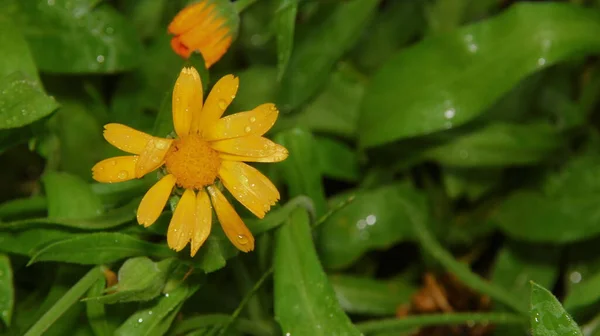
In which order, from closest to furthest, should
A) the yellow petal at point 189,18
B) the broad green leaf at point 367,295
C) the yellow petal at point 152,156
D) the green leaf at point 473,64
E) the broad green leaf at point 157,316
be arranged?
1. the yellow petal at point 152,156
2. the broad green leaf at point 157,316
3. the yellow petal at point 189,18
4. the green leaf at point 473,64
5. the broad green leaf at point 367,295

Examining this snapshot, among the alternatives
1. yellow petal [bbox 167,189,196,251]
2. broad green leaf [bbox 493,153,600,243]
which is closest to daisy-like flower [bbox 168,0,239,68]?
yellow petal [bbox 167,189,196,251]

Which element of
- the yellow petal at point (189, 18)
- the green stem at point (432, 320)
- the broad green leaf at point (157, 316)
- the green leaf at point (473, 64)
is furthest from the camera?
the green leaf at point (473, 64)

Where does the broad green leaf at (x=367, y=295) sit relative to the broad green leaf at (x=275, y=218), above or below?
below

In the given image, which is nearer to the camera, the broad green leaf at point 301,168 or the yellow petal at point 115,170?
the yellow petal at point 115,170

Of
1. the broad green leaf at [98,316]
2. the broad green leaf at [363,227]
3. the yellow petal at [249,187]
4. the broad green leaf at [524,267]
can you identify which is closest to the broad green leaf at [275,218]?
the yellow petal at [249,187]

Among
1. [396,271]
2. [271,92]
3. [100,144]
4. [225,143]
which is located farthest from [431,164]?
[225,143]

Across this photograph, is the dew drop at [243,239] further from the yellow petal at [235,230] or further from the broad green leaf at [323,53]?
the broad green leaf at [323,53]

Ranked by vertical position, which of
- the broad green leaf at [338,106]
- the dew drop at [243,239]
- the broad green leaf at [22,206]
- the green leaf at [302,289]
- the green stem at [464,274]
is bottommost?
the green stem at [464,274]
